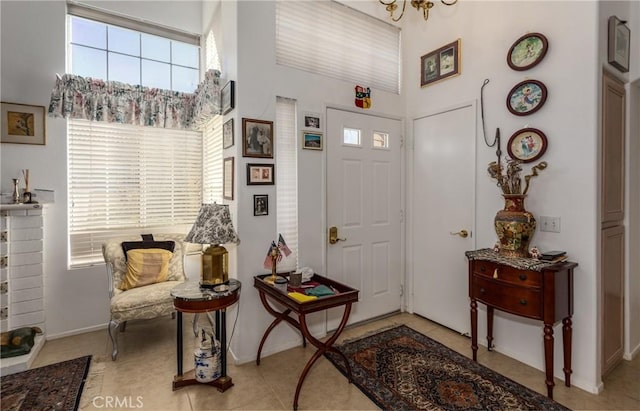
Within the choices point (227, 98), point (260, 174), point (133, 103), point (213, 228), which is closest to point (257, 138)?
point (260, 174)

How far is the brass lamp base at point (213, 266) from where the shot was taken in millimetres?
2271

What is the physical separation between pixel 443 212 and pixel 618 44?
1757 millimetres

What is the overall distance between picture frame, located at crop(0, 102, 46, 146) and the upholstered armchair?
113 centimetres

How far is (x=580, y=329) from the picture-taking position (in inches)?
87.2

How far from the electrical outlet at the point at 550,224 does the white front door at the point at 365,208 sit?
4.41 ft

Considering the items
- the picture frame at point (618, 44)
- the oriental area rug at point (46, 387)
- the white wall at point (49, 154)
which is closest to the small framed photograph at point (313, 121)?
the picture frame at point (618, 44)

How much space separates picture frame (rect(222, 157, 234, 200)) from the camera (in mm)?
2611

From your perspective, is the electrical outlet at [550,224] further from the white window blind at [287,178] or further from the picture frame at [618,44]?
the white window blind at [287,178]

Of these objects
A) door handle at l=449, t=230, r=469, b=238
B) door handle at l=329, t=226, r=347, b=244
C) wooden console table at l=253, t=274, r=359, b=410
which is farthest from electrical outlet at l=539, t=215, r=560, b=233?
door handle at l=329, t=226, r=347, b=244

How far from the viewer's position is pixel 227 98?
2.61 m

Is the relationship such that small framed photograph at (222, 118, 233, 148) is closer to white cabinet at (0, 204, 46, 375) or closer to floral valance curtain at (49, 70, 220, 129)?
floral valance curtain at (49, 70, 220, 129)

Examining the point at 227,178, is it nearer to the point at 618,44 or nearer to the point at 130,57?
the point at 130,57

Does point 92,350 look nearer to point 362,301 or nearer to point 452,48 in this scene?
point 362,301

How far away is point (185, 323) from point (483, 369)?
9.10ft
